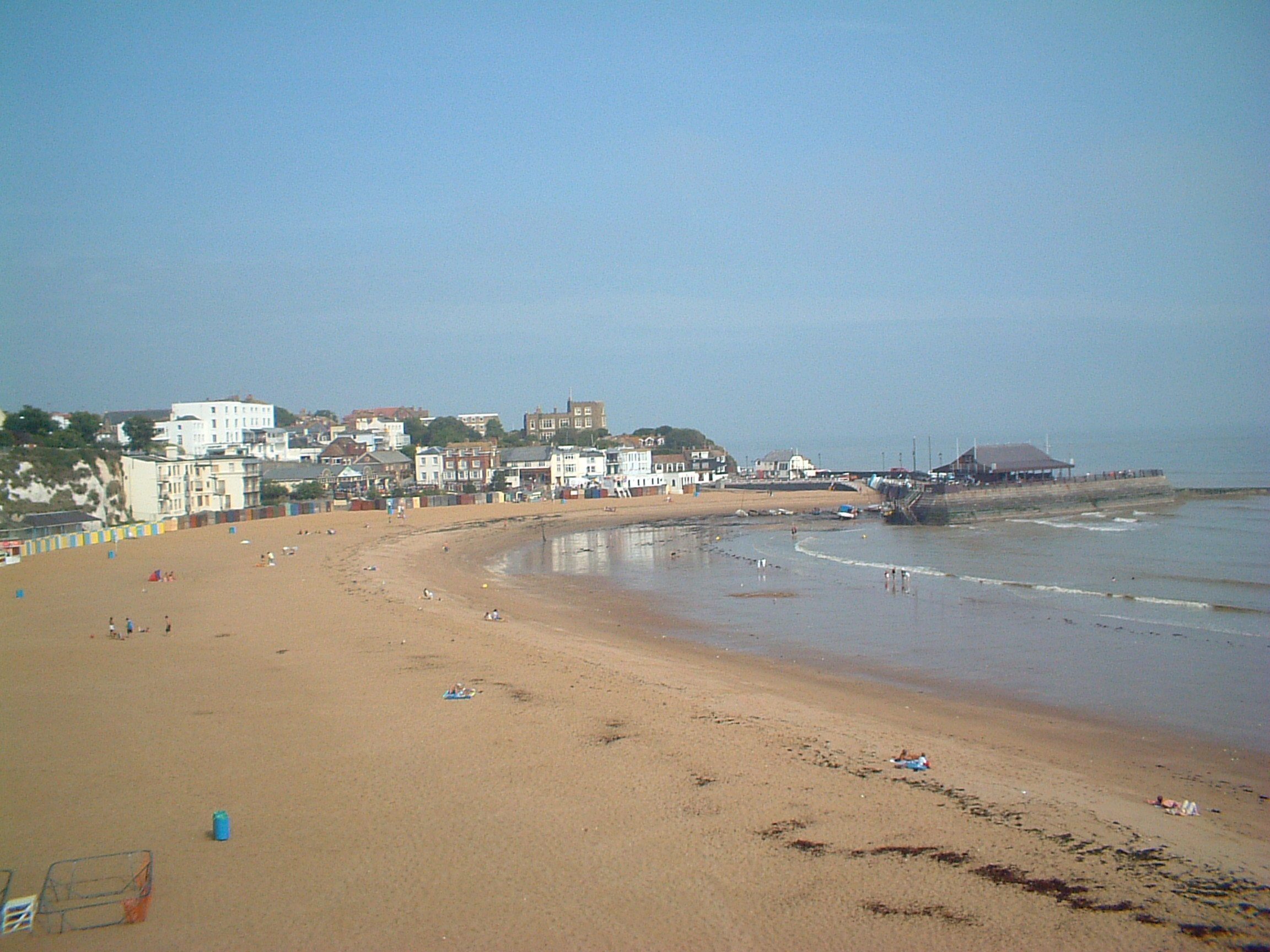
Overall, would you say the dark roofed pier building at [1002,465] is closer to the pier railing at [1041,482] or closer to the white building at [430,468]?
the pier railing at [1041,482]

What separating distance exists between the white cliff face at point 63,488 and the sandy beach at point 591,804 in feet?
86.8

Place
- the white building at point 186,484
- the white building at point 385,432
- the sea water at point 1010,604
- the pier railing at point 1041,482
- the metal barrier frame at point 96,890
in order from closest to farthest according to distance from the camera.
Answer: the metal barrier frame at point 96,890 → the sea water at point 1010,604 → the white building at point 186,484 → the pier railing at point 1041,482 → the white building at point 385,432

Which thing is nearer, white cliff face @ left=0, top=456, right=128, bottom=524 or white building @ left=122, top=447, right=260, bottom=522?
white cliff face @ left=0, top=456, right=128, bottom=524

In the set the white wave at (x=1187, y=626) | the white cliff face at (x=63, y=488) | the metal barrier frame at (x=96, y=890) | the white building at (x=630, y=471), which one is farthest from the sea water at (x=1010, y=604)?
the white building at (x=630, y=471)

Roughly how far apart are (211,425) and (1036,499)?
2781 inches

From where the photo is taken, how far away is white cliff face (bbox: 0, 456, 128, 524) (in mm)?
40750

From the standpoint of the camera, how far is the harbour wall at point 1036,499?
177 feet

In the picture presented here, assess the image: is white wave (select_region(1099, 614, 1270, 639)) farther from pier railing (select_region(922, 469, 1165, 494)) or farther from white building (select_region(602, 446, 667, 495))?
white building (select_region(602, 446, 667, 495))

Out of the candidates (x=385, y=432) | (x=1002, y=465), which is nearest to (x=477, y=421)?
(x=385, y=432)

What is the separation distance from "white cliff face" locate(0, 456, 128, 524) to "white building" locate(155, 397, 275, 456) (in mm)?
23811

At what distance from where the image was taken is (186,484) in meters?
55.8

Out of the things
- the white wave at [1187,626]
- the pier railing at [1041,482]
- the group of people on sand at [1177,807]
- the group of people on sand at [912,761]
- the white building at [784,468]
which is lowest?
the white wave at [1187,626]

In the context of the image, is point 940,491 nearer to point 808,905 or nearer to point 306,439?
point 808,905

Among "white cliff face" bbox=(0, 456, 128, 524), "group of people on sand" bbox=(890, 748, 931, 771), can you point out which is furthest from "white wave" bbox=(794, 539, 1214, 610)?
"white cliff face" bbox=(0, 456, 128, 524)
